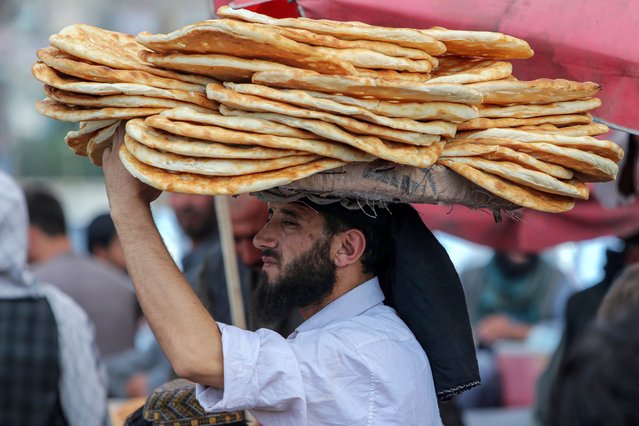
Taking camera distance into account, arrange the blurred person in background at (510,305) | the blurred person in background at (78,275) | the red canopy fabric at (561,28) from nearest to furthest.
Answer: the red canopy fabric at (561,28)
the blurred person in background at (78,275)
the blurred person in background at (510,305)

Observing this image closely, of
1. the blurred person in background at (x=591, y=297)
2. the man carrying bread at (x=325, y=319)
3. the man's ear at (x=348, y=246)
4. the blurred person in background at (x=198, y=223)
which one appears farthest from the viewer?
the blurred person in background at (x=198, y=223)

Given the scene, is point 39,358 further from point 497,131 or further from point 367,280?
point 497,131

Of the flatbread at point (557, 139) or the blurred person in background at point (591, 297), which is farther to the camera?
the blurred person in background at point (591, 297)

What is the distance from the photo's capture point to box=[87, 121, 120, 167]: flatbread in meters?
2.38

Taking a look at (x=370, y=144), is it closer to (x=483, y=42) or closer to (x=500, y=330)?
(x=483, y=42)

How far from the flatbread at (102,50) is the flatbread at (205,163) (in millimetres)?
177

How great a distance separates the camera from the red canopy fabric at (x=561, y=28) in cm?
259

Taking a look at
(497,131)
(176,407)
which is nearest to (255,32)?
(497,131)

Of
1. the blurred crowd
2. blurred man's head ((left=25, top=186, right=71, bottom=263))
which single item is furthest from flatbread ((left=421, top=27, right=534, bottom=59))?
blurred man's head ((left=25, top=186, right=71, bottom=263))

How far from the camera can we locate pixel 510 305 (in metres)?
8.41

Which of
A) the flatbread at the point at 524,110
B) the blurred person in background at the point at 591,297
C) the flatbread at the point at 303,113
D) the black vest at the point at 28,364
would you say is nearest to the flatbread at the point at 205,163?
the flatbread at the point at 303,113

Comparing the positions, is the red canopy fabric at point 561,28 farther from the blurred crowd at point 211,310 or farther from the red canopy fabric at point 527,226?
the red canopy fabric at point 527,226

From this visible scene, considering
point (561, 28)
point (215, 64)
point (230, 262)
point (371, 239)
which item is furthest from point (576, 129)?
point (230, 262)

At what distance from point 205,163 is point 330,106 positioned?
0.28 metres
